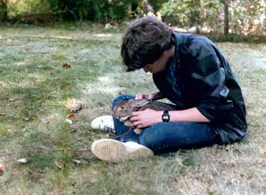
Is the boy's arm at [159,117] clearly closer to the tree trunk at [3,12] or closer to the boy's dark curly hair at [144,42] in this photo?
the boy's dark curly hair at [144,42]

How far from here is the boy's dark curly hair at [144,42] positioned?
5.80 feet

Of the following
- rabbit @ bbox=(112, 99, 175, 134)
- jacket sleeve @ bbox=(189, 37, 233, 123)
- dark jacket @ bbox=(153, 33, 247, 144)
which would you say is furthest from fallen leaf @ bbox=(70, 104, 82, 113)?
jacket sleeve @ bbox=(189, 37, 233, 123)

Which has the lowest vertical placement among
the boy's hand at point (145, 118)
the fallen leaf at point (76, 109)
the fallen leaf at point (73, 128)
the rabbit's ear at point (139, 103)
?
the fallen leaf at point (76, 109)

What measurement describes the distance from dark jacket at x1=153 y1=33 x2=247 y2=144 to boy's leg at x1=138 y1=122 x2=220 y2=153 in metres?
0.08

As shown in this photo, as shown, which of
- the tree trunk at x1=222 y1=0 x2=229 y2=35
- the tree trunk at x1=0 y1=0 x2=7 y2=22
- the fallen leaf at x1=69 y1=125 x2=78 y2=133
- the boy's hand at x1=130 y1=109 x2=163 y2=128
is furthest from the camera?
the tree trunk at x1=0 y1=0 x2=7 y2=22

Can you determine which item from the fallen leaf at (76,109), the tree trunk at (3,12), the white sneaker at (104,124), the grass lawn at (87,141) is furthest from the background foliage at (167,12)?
the white sneaker at (104,124)

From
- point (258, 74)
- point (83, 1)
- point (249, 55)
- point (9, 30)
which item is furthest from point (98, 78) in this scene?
point (83, 1)

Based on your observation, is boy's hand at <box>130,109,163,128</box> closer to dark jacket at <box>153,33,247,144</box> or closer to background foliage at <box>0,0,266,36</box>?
dark jacket at <box>153,33,247,144</box>

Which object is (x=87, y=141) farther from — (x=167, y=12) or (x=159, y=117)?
(x=167, y=12)

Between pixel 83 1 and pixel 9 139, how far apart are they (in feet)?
22.2

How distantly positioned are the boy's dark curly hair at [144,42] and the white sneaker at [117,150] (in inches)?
18.1

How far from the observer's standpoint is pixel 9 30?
749cm

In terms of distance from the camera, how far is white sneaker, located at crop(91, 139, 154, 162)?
181cm

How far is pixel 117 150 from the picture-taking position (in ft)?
6.04
